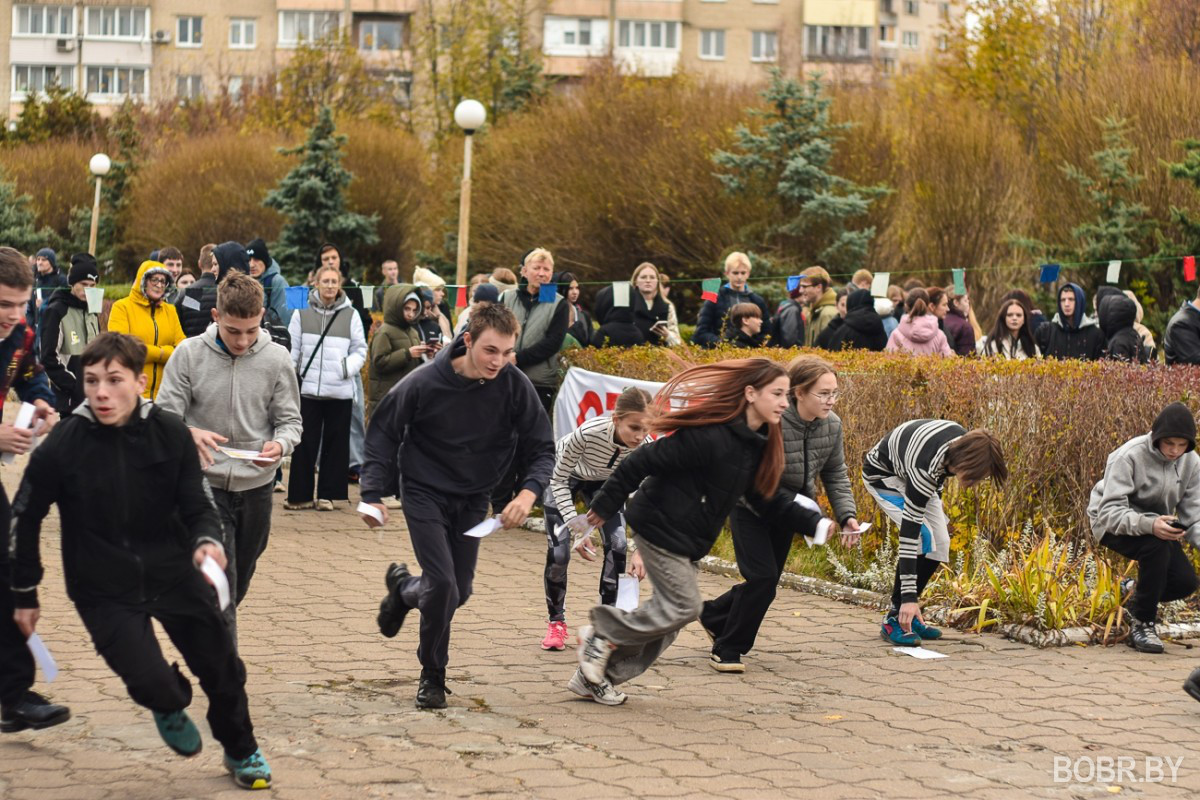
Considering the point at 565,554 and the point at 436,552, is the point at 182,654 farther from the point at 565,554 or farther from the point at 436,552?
the point at 565,554

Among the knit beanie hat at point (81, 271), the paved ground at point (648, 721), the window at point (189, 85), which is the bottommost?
the paved ground at point (648, 721)

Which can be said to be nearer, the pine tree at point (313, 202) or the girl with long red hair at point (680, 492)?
the girl with long red hair at point (680, 492)

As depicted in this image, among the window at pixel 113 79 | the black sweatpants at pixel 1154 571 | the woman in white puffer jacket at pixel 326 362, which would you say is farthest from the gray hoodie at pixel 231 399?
the window at pixel 113 79

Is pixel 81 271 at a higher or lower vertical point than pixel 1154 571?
higher

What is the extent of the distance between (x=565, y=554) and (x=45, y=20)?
248 ft

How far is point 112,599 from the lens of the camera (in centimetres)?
586

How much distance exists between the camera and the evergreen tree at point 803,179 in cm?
2841

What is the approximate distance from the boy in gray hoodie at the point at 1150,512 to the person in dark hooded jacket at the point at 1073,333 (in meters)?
4.90

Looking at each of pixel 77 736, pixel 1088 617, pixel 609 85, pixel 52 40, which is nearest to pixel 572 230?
pixel 609 85

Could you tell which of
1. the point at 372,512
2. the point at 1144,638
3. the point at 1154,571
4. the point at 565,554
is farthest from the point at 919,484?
the point at 372,512

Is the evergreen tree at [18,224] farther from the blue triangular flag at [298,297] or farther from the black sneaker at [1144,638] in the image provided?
the black sneaker at [1144,638]

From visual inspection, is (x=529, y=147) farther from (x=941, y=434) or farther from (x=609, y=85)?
(x=941, y=434)

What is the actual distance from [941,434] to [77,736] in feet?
15.5

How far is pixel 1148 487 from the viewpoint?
9047 millimetres
